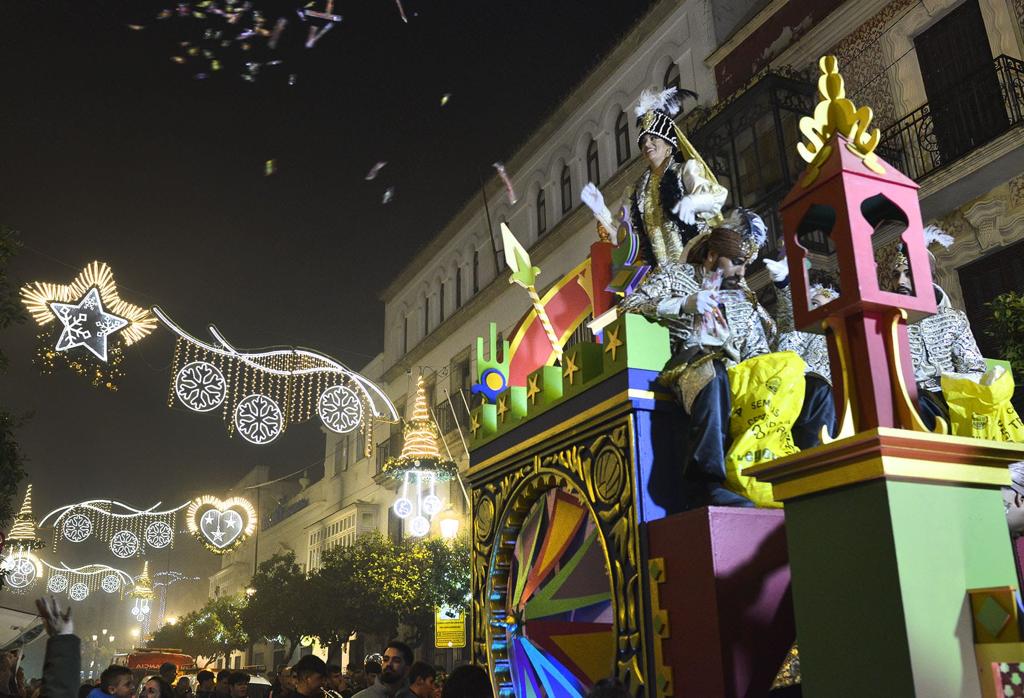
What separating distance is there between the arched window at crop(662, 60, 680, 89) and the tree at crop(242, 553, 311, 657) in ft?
61.6

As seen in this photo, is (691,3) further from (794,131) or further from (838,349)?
(838,349)

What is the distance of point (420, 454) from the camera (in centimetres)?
2058

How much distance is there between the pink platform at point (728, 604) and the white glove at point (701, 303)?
1.30m

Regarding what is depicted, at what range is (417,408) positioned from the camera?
21.0 m

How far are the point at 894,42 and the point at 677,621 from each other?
15.2 m

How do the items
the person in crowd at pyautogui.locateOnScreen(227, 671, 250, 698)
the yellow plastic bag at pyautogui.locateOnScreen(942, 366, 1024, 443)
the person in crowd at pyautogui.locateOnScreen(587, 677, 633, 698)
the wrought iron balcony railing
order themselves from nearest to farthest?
1. the person in crowd at pyautogui.locateOnScreen(587, 677, 633, 698)
2. the yellow plastic bag at pyautogui.locateOnScreen(942, 366, 1024, 443)
3. the person in crowd at pyautogui.locateOnScreen(227, 671, 250, 698)
4. the wrought iron balcony railing

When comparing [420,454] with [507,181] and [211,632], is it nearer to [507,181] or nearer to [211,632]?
[507,181]

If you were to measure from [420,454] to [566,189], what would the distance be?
11247mm

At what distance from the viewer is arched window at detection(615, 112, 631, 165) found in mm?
24922

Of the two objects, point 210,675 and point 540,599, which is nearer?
point 540,599

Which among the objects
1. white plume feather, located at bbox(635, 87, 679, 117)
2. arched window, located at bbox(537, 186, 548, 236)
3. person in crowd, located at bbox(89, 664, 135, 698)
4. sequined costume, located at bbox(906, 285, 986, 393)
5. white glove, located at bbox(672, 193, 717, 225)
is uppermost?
arched window, located at bbox(537, 186, 548, 236)

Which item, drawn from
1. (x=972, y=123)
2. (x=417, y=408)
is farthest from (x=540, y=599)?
(x=417, y=408)

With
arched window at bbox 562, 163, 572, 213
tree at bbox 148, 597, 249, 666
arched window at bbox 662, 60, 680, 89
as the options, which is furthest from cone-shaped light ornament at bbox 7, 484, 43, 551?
arched window at bbox 662, 60, 680, 89

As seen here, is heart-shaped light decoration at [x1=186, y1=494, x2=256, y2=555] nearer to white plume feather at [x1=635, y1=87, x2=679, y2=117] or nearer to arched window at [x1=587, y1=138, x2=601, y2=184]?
arched window at [x1=587, y1=138, x2=601, y2=184]
